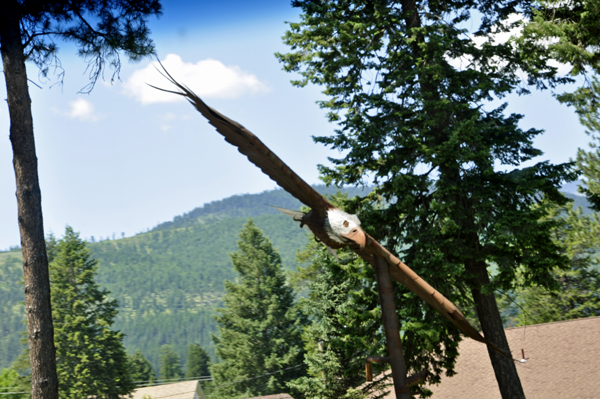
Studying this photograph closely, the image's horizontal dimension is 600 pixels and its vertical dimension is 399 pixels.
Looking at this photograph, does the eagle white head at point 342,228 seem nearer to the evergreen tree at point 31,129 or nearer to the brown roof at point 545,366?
the evergreen tree at point 31,129

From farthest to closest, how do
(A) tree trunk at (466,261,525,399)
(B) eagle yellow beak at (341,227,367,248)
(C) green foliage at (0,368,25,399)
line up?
(C) green foliage at (0,368,25,399), (A) tree trunk at (466,261,525,399), (B) eagle yellow beak at (341,227,367,248)

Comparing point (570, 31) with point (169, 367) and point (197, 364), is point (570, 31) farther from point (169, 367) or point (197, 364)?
point (169, 367)

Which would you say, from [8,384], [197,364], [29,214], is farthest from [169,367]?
[29,214]

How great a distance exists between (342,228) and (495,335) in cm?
827

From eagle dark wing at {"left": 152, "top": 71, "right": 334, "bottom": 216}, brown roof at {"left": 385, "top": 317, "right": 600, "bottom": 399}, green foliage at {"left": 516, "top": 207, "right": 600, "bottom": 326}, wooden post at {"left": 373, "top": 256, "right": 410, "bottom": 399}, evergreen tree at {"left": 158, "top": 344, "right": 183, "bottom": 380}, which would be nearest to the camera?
eagle dark wing at {"left": 152, "top": 71, "right": 334, "bottom": 216}

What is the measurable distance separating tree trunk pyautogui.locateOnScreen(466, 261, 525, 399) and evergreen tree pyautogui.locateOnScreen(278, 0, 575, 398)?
0.9 inches

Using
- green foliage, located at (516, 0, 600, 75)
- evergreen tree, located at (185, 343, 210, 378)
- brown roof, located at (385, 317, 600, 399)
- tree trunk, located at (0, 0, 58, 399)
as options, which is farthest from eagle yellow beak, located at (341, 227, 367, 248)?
evergreen tree, located at (185, 343, 210, 378)

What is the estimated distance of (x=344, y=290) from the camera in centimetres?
2078

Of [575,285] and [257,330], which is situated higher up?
[575,285]

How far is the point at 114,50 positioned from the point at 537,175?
9.28 metres

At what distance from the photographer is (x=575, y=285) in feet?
97.5

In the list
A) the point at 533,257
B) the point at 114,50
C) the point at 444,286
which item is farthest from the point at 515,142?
the point at 114,50

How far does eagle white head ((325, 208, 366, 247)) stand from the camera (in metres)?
4.77

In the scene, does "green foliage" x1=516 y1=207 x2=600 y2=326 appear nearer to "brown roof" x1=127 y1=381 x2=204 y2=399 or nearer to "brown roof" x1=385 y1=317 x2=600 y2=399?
"brown roof" x1=385 y1=317 x2=600 y2=399
